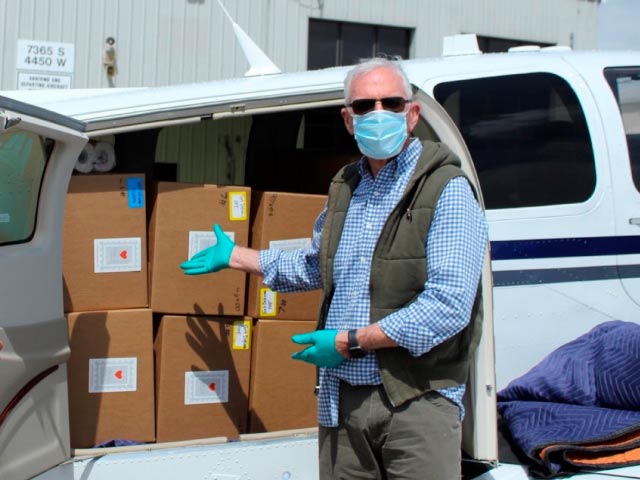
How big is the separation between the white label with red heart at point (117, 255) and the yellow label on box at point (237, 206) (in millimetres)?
358

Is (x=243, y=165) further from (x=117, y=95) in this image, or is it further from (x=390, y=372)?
(x=390, y=372)

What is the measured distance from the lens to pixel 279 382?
3129 millimetres

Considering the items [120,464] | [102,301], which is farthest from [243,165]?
[120,464]

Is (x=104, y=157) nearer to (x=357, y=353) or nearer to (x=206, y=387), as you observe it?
(x=206, y=387)

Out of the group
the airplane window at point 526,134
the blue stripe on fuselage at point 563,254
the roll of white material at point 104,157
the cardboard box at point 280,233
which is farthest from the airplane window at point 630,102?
the roll of white material at point 104,157

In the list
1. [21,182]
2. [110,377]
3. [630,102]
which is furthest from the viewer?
[630,102]

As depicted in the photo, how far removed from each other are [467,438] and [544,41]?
10.2m

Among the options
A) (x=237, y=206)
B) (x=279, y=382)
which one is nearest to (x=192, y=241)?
(x=237, y=206)

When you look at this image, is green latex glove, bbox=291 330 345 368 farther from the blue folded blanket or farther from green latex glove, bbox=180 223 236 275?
the blue folded blanket

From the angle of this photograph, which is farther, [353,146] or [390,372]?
[353,146]

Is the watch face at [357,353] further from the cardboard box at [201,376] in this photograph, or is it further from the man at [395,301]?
the cardboard box at [201,376]

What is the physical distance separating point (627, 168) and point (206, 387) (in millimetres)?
1955

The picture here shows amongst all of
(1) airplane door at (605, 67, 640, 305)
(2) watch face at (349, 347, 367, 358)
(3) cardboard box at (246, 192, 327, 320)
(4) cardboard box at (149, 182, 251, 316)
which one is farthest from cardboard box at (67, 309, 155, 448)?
(1) airplane door at (605, 67, 640, 305)

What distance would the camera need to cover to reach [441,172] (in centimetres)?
213
